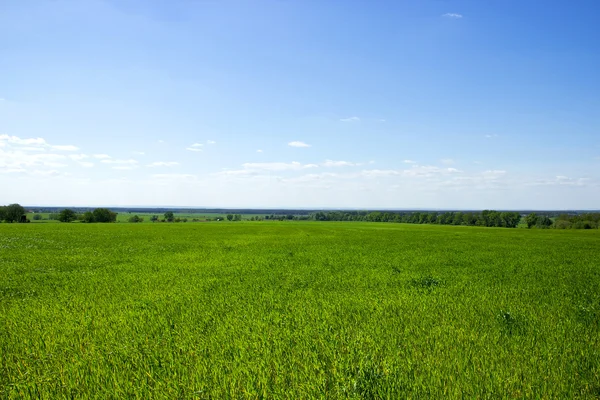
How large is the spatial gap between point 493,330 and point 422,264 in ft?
35.2

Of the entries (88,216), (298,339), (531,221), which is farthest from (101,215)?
(531,221)

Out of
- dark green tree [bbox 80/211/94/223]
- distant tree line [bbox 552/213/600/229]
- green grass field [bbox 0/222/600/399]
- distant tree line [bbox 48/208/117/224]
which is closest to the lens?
green grass field [bbox 0/222/600/399]

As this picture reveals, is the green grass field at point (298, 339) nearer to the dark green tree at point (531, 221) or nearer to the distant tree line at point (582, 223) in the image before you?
the distant tree line at point (582, 223)

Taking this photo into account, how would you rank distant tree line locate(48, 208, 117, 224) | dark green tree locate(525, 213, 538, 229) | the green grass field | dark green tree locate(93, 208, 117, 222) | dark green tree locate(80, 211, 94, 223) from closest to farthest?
the green grass field, distant tree line locate(48, 208, 117, 224), dark green tree locate(80, 211, 94, 223), dark green tree locate(525, 213, 538, 229), dark green tree locate(93, 208, 117, 222)

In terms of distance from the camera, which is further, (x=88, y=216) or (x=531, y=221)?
(x=531, y=221)

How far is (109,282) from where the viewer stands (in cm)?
1165

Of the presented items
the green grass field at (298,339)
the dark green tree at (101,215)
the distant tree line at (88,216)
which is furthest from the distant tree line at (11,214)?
the green grass field at (298,339)

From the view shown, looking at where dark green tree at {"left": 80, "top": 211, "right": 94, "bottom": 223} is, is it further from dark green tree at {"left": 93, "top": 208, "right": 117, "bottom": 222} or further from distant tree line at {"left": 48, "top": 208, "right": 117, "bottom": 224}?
dark green tree at {"left": 93, "top": 208, "right": 117, "bottom": 222}

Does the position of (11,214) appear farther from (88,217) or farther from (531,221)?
(531,221)

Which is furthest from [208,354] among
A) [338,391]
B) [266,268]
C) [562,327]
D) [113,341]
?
[266,268]

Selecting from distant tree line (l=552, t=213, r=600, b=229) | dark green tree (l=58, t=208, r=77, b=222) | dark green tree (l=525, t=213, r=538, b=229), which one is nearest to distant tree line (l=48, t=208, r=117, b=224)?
dark green tree (l=58, t=208, r=77, b=222)

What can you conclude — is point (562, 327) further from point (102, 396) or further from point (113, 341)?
point (113, 341)

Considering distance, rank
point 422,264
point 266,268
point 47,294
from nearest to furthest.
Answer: point 47,294 < point 266,268 < point 422,264

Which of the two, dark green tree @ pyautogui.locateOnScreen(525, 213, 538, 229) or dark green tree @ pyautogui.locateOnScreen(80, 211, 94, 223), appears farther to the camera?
dark green tree @ pyautogui.locateOnScreen(525, 213, 538, 229)
